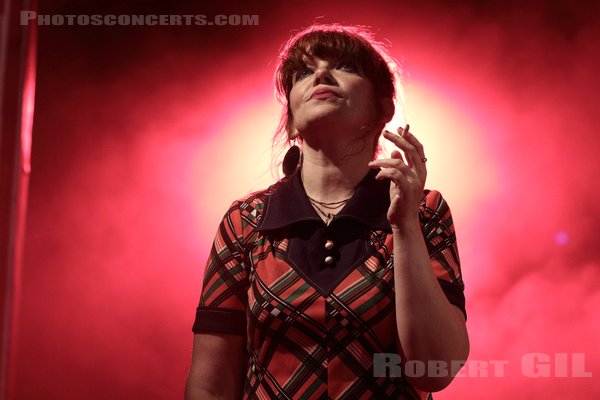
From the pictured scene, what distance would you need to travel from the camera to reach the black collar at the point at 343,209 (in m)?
1.07

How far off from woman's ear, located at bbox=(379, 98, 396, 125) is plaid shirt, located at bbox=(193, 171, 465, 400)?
0.12 m

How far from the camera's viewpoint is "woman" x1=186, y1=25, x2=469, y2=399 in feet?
3.20

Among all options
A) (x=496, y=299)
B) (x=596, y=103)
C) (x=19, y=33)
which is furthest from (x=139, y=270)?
(x=596, y=103)

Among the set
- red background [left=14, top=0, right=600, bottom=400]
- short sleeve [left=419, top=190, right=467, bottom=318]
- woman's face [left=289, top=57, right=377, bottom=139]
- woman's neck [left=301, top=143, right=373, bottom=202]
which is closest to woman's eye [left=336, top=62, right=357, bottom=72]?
woman's face [left=289, top=57, right=377, bottom=139]

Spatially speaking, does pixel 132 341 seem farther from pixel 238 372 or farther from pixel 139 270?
pixel 238 372

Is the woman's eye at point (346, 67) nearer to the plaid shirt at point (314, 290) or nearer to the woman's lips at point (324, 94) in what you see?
the woman's lips at point (324, 94)

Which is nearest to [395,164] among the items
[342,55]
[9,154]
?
[342,55]

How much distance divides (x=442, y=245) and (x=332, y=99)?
284mm

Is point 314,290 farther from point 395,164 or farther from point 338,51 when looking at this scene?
point 338,51

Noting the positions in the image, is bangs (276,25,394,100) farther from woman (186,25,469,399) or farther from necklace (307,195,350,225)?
necklace (307,195,350,225)

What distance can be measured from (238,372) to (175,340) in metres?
0.48

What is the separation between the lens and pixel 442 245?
1061 mm

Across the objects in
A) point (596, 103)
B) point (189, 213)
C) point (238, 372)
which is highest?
point (596, 103)

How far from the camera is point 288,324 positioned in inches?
39.4
